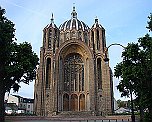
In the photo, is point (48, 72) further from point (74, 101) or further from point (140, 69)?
point (140, 69)

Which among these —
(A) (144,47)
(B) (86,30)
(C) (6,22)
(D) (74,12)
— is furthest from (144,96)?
(D) (74,12)

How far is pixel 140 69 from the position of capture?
27.7 metres

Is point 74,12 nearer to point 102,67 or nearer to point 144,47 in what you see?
point 102,67

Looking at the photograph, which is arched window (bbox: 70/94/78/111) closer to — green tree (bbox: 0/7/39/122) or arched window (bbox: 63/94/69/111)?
arched window (bbox: 63/94/69/111)

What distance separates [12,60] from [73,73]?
30099mm

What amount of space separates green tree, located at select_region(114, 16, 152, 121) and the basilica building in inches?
949

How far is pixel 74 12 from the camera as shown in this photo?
74438mm

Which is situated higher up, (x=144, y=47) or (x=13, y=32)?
(x=13, y=32)

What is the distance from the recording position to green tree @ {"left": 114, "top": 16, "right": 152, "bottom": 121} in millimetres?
27156

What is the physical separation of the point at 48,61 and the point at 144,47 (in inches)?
1386

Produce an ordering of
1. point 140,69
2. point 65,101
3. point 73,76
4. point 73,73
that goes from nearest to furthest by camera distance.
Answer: point 140,69 → point 65,101 → point 73,76 → point 73,73

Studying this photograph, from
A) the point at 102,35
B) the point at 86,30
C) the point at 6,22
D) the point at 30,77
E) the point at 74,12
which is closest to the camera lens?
the point at 6,22

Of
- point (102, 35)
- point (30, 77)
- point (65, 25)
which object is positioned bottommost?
point (30, 77)

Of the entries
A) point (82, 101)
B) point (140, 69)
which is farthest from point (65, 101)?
point (140, 69)
